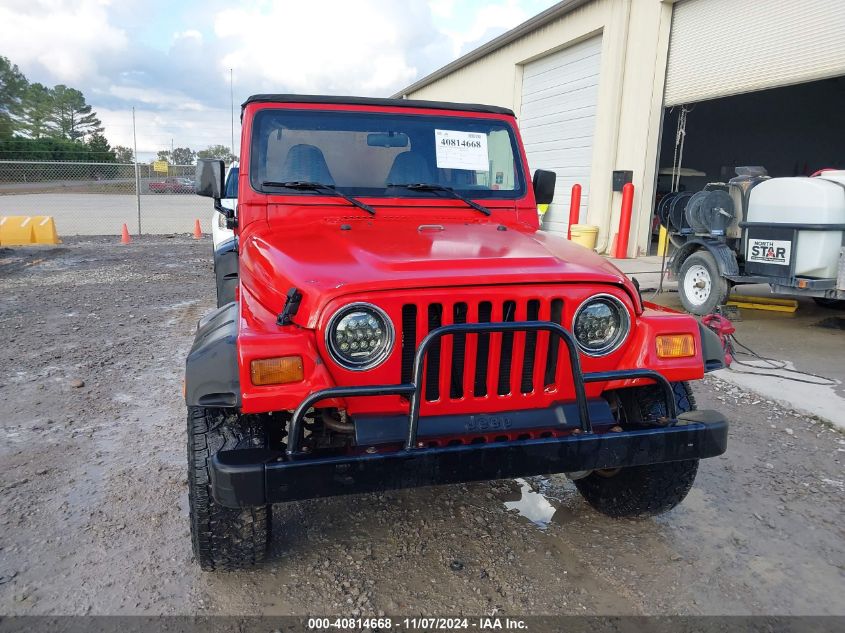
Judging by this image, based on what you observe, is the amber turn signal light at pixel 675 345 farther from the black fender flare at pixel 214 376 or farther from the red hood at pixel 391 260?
the black fender flare at pixel 214 376

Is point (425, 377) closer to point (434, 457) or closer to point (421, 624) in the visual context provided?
point (434, 457)

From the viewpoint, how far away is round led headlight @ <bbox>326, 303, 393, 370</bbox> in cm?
223

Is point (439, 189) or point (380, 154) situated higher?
point (380, 154)

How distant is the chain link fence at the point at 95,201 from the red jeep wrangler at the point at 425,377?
49.1 feet

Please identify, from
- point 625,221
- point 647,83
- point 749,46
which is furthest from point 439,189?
point 647,83

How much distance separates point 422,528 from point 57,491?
6.14ft

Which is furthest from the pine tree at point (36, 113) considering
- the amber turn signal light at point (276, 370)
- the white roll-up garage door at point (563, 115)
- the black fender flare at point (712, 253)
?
the amber turn signal light at point (276, 370)

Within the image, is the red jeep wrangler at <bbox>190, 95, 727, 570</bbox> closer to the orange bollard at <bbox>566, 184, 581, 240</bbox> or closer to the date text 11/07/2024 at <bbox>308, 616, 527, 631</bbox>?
the date text 11/07/2024 at <bbox>308, 616, 527, 631</bbox>

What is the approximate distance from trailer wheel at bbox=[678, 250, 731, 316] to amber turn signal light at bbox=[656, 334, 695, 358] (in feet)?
16.4

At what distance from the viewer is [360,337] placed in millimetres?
2252

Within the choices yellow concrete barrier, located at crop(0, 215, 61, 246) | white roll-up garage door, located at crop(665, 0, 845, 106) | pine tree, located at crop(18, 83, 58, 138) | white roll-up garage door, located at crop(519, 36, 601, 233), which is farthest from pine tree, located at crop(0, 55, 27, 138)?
white roll-up garage door, located at crop(665, 0, 845, 106)

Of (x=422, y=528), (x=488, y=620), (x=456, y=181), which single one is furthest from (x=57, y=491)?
(x=456, y=181)

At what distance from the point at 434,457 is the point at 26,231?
45.8ft

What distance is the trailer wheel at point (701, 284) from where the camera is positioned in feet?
23.1
